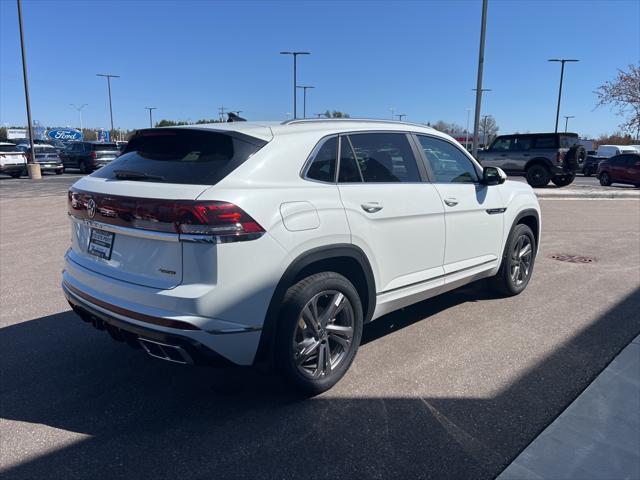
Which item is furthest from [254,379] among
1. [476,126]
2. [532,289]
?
[476,126]

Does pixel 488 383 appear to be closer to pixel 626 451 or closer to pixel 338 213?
pixel 626 451

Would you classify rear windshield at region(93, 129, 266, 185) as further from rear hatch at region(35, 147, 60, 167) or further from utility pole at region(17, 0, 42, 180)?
rear hatch at region(35, 147, 60, 167)

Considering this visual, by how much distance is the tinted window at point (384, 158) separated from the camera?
378 centimetres

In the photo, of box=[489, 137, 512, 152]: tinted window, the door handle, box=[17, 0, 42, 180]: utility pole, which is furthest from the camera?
box=[17, 0, 42, 180]: utility pole

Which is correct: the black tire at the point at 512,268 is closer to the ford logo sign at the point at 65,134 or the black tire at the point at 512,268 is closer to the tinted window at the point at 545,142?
the tinted window at the point at 545,142

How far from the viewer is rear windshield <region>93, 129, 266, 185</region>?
306cm

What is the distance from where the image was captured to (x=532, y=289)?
604cm

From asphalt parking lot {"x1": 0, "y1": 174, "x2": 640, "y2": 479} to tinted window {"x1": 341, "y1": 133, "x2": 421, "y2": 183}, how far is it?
141 centimetres

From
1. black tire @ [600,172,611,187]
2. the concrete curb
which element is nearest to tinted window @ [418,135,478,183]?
the concrete curb

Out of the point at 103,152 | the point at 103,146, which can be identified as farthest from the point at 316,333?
the point at 103,146

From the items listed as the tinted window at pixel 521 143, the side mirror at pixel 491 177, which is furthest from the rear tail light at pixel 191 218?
the tinted window at pixel 521 143

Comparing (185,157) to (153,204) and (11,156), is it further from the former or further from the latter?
(11,156)

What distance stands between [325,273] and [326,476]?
123 cm

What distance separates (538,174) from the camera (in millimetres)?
20328
